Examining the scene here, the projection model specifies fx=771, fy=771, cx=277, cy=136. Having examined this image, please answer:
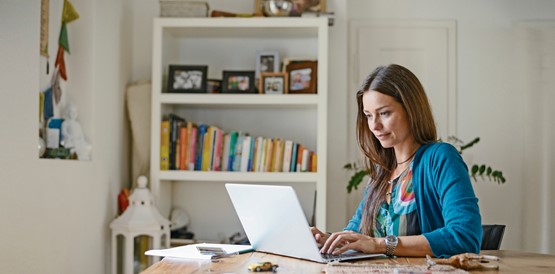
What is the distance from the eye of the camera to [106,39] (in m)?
4.23

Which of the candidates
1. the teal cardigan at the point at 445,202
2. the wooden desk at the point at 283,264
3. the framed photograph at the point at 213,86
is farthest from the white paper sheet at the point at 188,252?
the framed photograph at the point at 213,86

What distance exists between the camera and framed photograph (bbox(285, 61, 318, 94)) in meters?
4.42

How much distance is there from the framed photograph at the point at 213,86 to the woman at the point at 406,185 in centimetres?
Result: 226

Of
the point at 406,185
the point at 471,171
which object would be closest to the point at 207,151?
the point at 471,171

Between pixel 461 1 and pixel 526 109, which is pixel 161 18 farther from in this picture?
pixel 526 109

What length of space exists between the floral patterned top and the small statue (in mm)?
2044

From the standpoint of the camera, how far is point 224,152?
4.45m

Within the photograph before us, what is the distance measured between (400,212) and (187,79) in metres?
2.52

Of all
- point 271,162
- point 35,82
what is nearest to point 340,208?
point 271,162

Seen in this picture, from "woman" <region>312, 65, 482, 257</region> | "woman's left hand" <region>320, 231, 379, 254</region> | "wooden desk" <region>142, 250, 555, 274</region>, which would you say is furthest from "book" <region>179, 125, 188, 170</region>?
"woman's left hand" <region>320, 231, 379, 254</region>

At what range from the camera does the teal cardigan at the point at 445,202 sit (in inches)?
77.2

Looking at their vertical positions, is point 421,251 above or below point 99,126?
below

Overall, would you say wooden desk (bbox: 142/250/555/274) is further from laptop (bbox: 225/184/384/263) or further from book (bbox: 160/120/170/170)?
book (bbox: 160/120/170/170)

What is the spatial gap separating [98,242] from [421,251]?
8.29 ft
